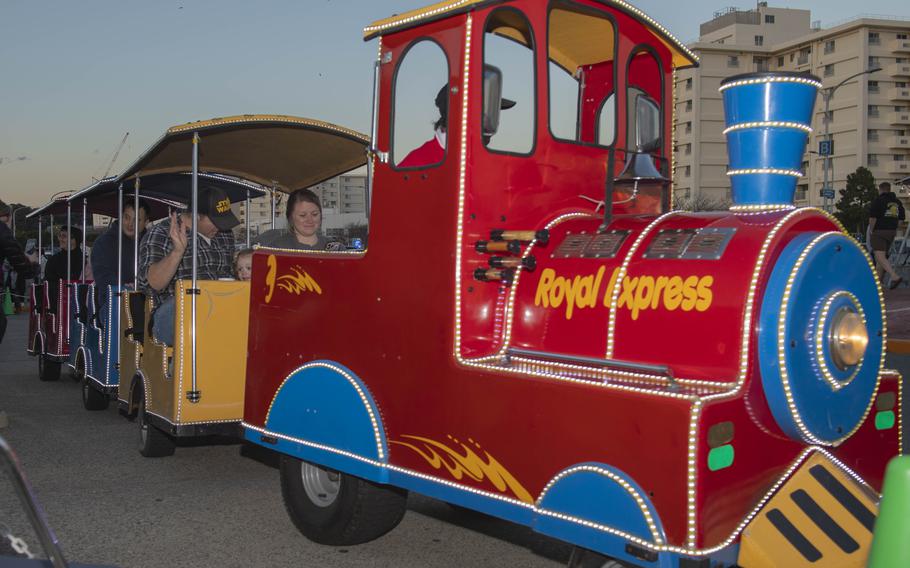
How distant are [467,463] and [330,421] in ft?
3.16

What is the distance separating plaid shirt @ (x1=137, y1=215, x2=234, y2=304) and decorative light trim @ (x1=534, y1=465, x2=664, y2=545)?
12.8 ft

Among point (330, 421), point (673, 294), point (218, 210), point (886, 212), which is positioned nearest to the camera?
point (673, 294)

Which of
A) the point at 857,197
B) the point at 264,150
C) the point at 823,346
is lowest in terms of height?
the point at 823,346

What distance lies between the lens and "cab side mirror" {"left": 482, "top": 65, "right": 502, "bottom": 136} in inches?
159

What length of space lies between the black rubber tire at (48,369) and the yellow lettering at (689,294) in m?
9.43

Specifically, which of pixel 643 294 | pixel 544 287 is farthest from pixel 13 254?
pixel 643 294

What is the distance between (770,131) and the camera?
370 cm

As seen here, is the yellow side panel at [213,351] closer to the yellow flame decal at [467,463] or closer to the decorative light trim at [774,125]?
the yellow flame decal at [467,463]

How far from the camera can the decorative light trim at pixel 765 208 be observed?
3647 mm

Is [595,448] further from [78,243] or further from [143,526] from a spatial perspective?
[78,243]

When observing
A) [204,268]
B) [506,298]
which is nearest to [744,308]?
[506,298]

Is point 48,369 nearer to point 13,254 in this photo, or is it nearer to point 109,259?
point 109,259

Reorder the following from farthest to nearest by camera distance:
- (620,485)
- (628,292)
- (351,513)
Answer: (351,513), (628,292), (620,485)

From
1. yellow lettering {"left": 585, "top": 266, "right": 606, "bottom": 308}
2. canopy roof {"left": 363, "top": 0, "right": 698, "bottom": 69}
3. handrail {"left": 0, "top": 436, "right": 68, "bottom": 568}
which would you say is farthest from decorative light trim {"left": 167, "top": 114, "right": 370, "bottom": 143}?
handrail {"left": 0, "top": 436, "right": 68, "bottom": 568}
